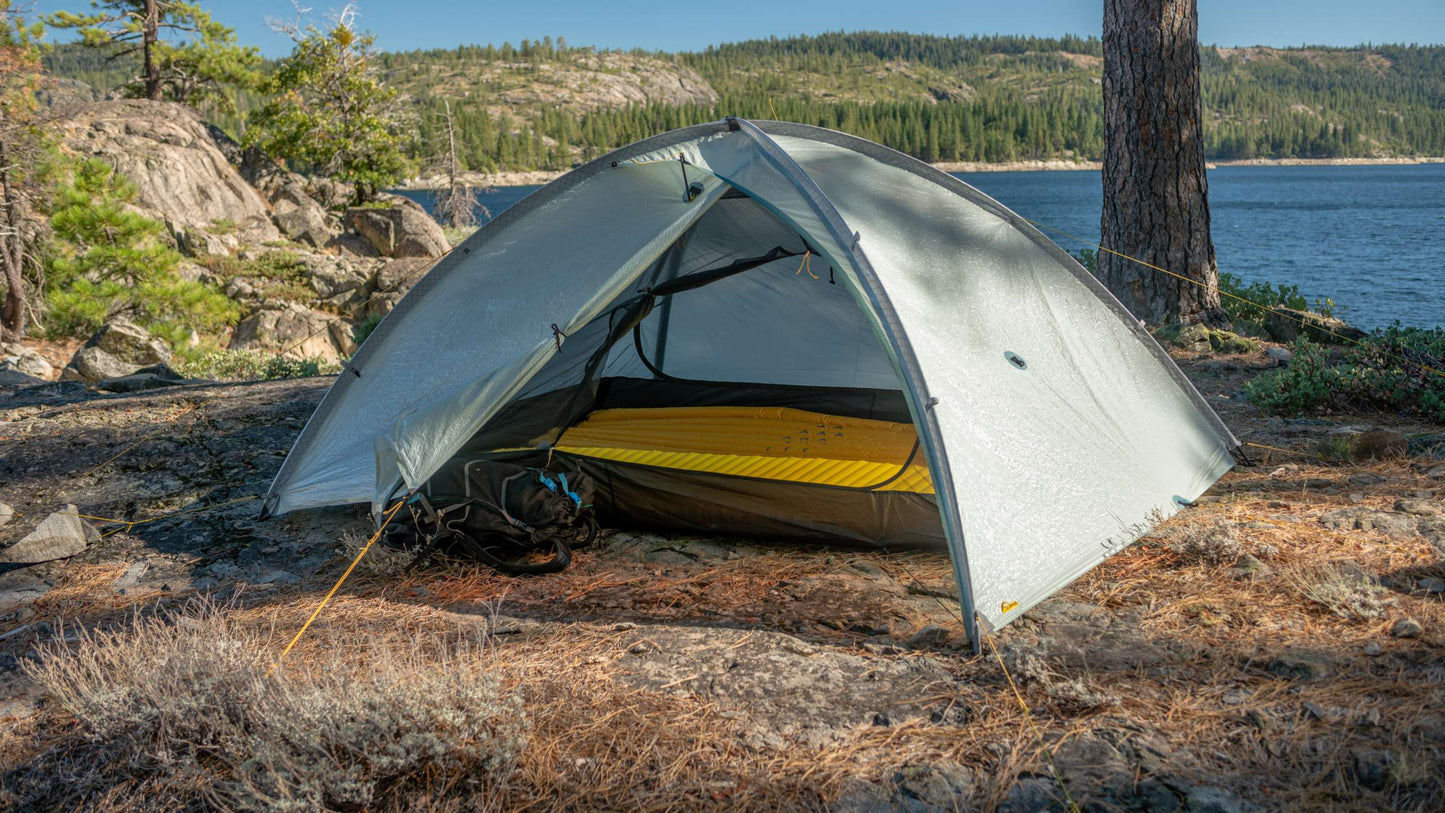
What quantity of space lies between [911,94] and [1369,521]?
537ft

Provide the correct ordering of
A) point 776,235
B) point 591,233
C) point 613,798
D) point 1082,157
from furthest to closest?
point 1082,157, point 776,235, point 591,233, point 613,798

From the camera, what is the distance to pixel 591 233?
4.30 metres

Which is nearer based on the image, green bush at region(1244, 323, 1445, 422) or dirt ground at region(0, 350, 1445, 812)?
dirt ground at region(0, 350, 1445, 812)

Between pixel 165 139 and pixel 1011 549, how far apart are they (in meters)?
22.7

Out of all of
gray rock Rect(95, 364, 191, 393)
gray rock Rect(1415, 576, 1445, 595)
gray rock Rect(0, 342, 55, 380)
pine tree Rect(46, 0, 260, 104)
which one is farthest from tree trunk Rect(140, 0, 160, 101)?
gray rock Rect(1415, 576, 1445, 595)

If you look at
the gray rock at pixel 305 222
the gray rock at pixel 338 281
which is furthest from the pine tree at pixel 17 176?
the gray rock at pixel 305 222

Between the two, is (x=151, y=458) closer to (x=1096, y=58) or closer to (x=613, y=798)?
(x=613, y=798)

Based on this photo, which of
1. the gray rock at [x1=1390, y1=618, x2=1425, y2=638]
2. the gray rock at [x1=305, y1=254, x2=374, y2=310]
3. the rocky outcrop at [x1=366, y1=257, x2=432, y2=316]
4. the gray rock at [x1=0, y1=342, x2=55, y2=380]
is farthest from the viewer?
the gray rock at [x1=305, y1=254, x2=374, y2=310]

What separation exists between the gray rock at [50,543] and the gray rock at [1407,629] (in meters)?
5.53

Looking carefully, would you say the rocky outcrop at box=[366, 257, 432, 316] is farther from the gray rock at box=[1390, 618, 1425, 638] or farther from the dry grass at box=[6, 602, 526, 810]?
the gray rock at box=[1390, 618, 1425, 638]

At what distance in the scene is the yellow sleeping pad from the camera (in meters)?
4.40

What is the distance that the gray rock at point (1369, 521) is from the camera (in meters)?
3.68

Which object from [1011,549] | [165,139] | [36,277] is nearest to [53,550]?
[1011,549]

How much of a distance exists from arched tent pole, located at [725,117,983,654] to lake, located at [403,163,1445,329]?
15.4 metres
